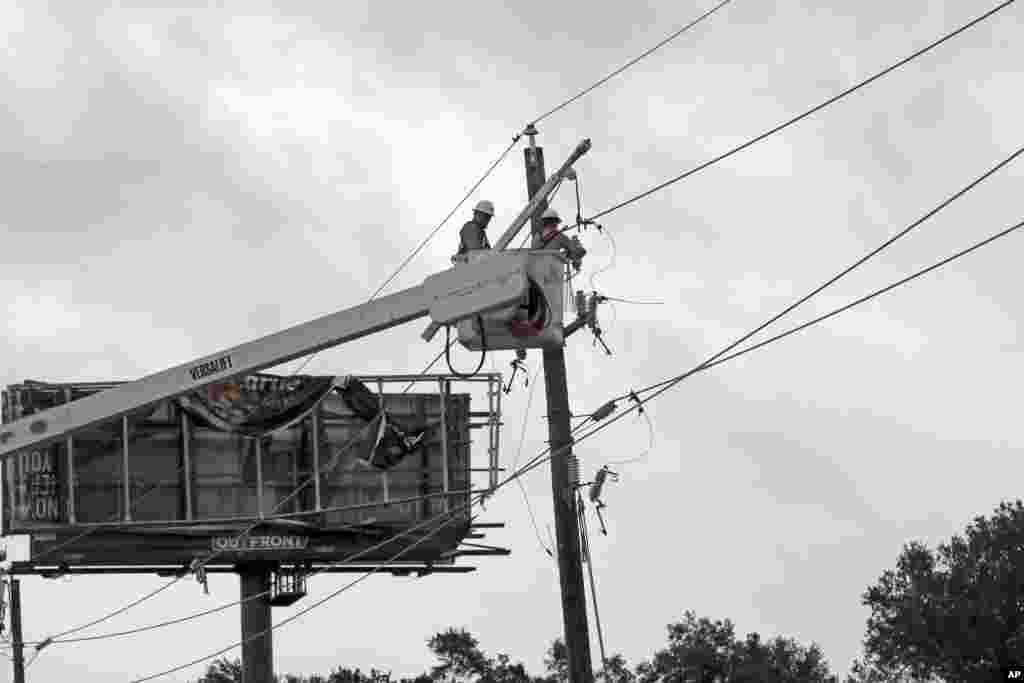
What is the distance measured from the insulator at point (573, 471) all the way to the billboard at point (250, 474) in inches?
516

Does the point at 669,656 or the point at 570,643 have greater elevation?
the point at 669,656

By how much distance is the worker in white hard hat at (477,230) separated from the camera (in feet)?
72.4

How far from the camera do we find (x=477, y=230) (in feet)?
72.8

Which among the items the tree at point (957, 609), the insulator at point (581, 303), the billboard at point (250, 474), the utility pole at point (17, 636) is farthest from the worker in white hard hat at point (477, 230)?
the tree at point (957, 609)

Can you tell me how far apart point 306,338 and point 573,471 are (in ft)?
32.4

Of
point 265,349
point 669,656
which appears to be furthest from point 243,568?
point 669,656

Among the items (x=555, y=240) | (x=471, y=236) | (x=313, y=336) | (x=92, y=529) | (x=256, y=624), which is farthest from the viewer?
(x=256, y=624)

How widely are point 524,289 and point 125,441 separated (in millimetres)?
25842

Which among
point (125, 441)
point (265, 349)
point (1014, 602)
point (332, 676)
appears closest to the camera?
point (265, 349)

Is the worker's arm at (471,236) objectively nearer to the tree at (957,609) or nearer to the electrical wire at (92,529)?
the electrical wire at (92,529)

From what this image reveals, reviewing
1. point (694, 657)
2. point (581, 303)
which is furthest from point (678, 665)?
point (581, 303)

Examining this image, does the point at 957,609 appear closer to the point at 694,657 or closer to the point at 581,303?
the point at 694,657

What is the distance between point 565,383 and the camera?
2616 cm

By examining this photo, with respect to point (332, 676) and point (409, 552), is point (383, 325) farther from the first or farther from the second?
point (332, 676)
